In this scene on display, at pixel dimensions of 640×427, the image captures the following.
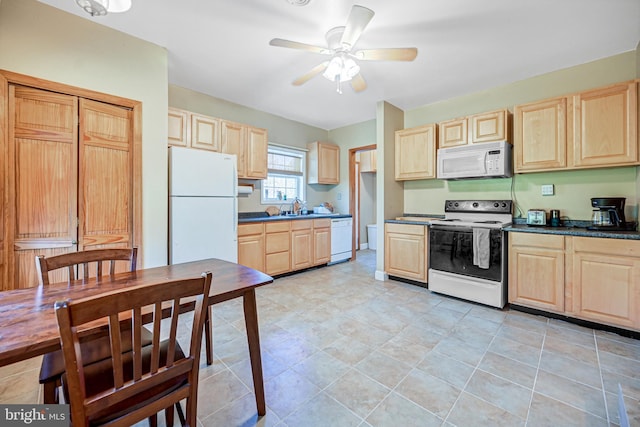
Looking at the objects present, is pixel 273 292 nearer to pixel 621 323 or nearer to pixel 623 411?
pixel 623 411

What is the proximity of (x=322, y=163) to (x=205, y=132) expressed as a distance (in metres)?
2.16

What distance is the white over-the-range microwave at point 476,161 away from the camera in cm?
299

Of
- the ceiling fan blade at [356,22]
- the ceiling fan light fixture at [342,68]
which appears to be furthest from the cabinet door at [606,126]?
the ceiling fan blade at [356,22]

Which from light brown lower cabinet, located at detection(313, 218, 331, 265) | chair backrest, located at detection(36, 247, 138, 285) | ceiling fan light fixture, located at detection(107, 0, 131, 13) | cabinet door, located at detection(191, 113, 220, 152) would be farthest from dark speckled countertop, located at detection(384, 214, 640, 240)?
ceiling fan light fixture, located at detection(107, 0, 131, 13)

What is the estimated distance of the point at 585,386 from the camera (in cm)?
163

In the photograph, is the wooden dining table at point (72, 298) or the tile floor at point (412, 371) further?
the tile floor at point (412, 371)

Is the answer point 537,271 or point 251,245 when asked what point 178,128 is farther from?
point 537,271

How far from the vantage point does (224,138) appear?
3533mm

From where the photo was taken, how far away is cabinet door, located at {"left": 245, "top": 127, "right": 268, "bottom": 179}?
381 centimetres

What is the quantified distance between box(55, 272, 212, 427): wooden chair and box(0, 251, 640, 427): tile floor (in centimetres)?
56

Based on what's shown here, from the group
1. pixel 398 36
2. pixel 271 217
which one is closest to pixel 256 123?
pixel 271 217

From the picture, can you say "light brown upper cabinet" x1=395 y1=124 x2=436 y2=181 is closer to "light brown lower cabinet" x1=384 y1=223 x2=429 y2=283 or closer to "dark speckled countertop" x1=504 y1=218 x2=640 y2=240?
"light brown lower cabinet" x1=384 y1=223 x2=429 y2=283

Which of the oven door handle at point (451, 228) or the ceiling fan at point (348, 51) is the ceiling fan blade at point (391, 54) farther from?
the oven door handle at point (451, 228)

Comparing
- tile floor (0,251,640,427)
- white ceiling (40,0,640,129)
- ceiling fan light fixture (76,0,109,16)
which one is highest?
white ceiling (40,0,640,129)
